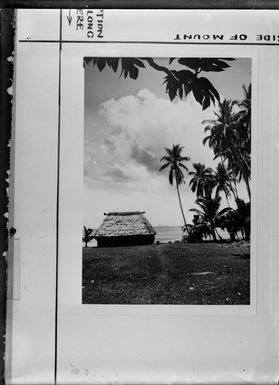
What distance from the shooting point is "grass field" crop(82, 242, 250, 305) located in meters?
2.12

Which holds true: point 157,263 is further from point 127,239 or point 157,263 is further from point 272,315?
point 272,315

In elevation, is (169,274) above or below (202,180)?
below

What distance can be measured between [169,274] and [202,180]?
0.40 m

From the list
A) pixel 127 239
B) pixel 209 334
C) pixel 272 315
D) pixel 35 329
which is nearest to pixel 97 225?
pixel 127 239

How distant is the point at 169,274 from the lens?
2.12 meters

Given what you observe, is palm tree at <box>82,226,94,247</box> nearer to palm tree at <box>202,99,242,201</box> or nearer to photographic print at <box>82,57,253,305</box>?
photographic print at <box>82,57,253,305</box>

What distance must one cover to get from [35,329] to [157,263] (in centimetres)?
55

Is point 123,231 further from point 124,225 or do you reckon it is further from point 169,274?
point 169,274

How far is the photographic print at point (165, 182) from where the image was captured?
2113 millimetres

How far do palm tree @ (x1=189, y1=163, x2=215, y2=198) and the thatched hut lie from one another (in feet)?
0.78

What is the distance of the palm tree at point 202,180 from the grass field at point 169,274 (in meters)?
0.22

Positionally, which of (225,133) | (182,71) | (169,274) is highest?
(182,71)

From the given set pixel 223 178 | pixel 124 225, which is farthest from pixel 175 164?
pixel 124 225

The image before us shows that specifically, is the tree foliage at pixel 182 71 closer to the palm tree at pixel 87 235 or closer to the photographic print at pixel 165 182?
the photographic print at pixel 165 182
